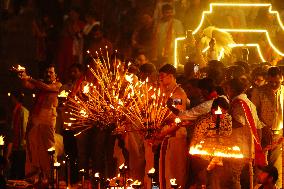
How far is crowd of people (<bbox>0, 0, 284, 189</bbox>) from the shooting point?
38.5ft

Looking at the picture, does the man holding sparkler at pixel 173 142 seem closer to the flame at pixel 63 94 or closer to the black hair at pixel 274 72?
the black hair at pixel 274 72

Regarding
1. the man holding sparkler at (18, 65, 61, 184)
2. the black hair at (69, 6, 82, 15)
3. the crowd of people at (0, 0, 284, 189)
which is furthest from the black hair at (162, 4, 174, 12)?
the man holding sparkler at (18, 65, 61, 184)

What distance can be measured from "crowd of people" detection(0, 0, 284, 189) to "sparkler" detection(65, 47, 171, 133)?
214mm

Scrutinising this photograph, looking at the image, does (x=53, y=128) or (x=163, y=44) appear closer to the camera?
(x=53, y=128)

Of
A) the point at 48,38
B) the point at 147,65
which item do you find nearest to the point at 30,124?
the point at 147,65

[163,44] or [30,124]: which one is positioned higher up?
[163,44]

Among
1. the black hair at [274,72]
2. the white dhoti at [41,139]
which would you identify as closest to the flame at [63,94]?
the white dhoti at [41,139]

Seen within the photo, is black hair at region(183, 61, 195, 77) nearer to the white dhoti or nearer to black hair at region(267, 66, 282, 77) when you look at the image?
black hair at region(267, 66, 282, 77)

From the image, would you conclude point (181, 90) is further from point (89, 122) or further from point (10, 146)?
point (10, 146)

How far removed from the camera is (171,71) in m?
12.8

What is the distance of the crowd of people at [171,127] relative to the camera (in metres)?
11.7

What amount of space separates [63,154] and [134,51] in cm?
411

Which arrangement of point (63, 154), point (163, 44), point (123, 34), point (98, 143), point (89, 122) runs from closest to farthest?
point (89, 122)
point (98, 143)
point (63, 154)
point (163, 44)
point (123, 34)

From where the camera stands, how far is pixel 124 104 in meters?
13.1
